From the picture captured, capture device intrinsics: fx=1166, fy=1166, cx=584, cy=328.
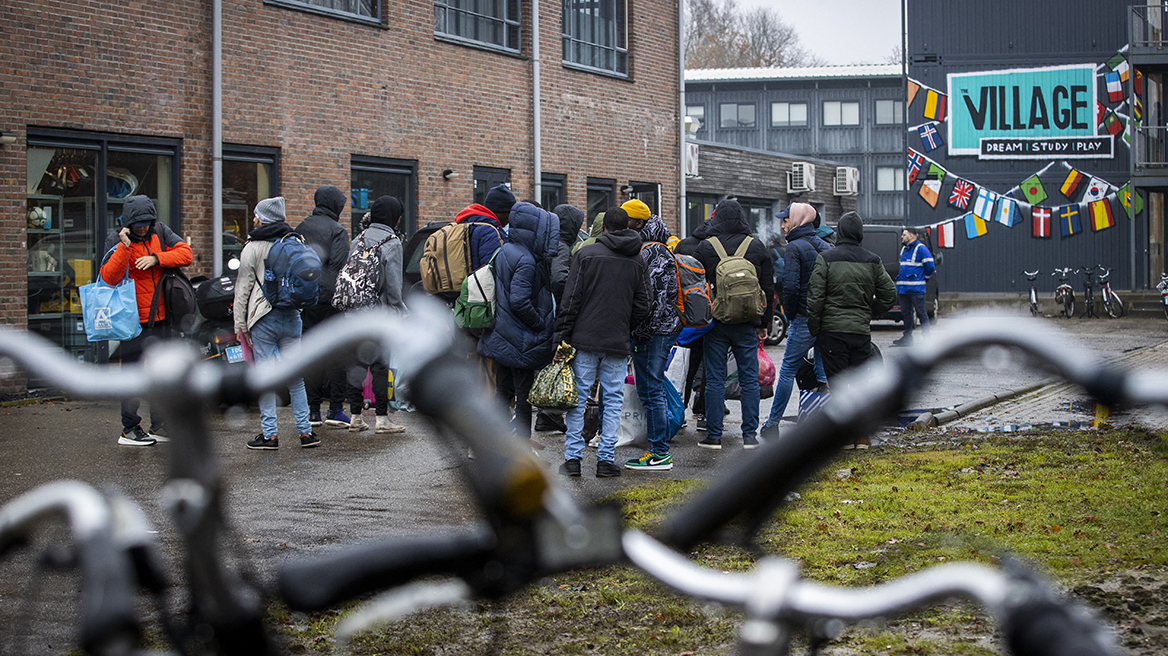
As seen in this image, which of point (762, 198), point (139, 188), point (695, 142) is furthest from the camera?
point (762, 198)

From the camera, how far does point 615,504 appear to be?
1211mm

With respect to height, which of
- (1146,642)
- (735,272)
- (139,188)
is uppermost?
(139,188)

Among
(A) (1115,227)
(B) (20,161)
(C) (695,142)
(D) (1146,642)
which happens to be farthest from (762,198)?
(D) (1146,642)

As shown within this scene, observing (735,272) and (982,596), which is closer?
(982,596)

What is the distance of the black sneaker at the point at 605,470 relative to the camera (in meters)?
8.03

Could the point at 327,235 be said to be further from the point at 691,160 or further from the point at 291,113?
the point at 691,160

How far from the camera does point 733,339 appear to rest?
29.7 ft

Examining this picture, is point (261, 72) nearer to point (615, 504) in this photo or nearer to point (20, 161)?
point (20, 161)

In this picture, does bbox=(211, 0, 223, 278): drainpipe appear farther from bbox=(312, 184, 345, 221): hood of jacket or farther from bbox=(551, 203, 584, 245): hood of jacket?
bbox=(551, 203, 584, 245): hood of jacket

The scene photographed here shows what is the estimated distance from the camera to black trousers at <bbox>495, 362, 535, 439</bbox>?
28.6 ft

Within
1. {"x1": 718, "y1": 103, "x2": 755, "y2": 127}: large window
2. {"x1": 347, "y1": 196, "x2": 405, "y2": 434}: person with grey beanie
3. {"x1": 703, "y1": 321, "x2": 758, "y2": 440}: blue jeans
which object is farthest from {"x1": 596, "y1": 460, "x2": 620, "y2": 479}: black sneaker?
{"x1": 718, "y1": 103, "x2": 755, "y2": 127}: large window

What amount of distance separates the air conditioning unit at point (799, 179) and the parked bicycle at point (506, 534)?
33540 millimetres

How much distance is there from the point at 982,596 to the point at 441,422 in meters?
0.55

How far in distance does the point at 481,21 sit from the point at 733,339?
37.8 ft
